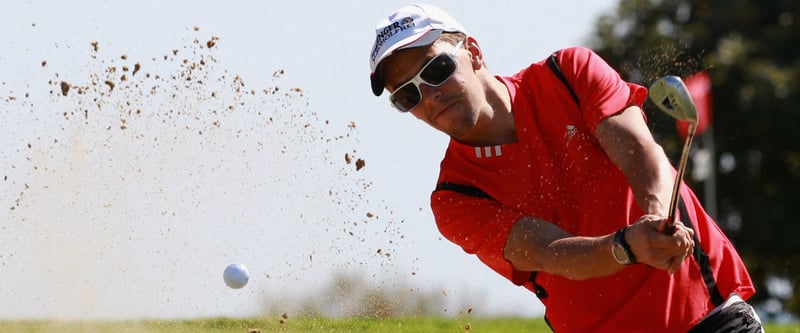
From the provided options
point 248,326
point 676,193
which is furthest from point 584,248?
point 248,326

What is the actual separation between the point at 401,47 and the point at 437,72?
0.16m

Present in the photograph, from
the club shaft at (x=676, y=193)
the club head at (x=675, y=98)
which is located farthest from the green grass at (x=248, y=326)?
the club head at (x=675, y=98)

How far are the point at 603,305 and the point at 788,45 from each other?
25227 millimetres

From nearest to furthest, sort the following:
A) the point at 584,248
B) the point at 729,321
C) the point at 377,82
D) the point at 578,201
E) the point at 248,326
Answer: the point at 584,248, the point at 729,321, the point at 578,201, the point at 377,82, the point at 248,326

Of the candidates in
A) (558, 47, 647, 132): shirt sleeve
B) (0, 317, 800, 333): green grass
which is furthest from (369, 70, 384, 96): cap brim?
(0, 317, 800, 333): green grass

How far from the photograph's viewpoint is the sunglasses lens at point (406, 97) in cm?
475

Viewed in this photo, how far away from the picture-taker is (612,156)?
437cm

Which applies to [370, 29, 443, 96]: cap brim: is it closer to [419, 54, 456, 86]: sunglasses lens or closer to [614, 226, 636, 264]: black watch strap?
[419, 54, 456, 86]: sunglasses lens

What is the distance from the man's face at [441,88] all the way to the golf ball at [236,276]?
237 centimetres

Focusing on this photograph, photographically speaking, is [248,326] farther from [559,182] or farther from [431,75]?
[559,182]

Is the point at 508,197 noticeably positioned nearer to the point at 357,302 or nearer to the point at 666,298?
the point at 666,298

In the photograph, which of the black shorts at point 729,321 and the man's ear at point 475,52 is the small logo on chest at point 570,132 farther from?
the black shorts at point 729,321

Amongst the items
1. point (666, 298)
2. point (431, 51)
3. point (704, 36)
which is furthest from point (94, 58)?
point (704, 36)

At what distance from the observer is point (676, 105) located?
3775 millimetres
